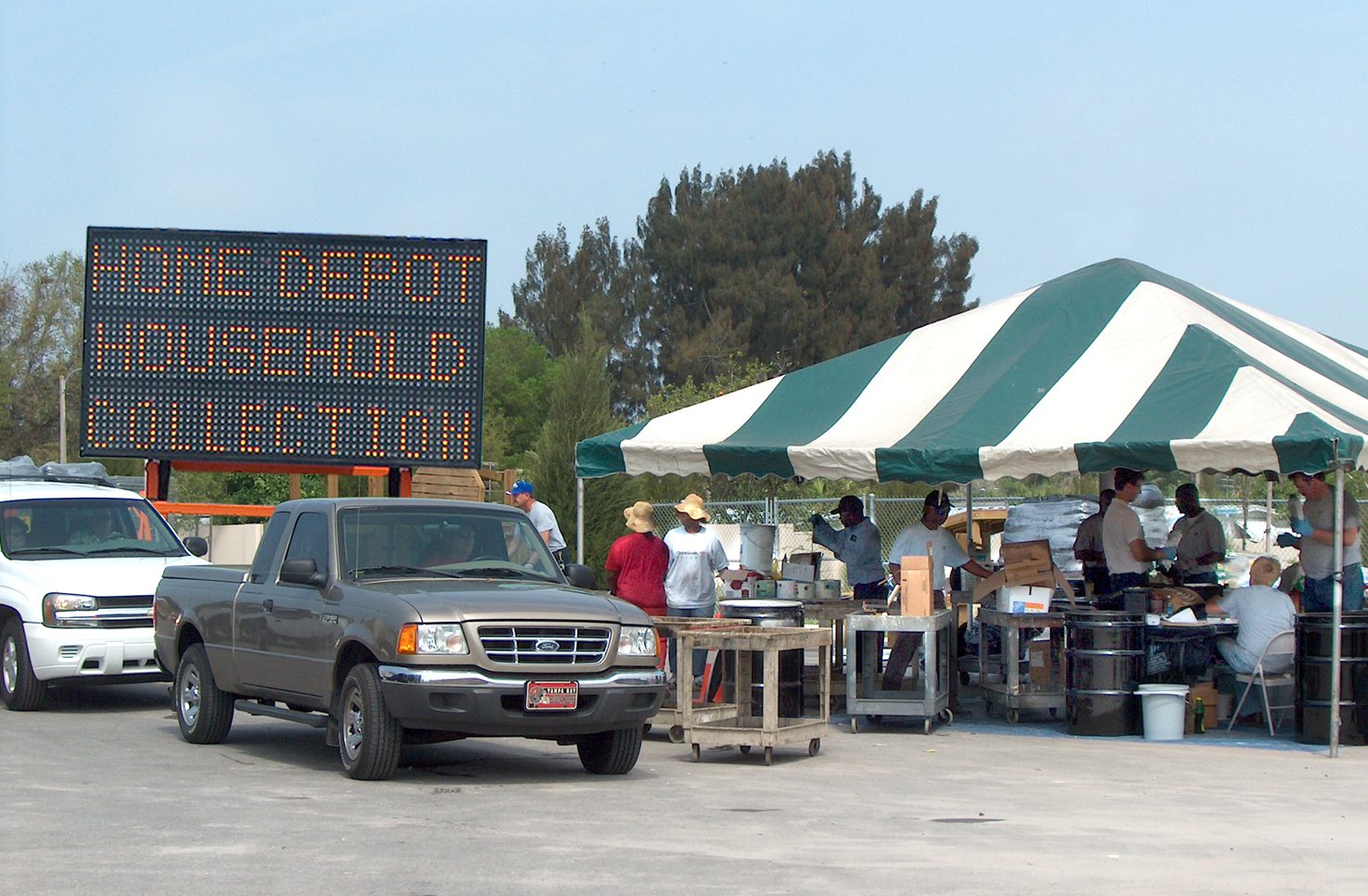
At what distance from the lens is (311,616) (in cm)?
1119

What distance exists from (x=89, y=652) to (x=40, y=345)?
2255 inches

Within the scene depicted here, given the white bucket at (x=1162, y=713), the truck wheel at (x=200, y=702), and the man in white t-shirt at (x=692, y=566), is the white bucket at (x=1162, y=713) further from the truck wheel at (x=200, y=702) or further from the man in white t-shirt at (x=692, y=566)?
the truck wheel at (x=200, y=702)

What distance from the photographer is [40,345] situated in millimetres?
67812

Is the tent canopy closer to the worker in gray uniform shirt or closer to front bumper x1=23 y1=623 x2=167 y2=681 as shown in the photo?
A: the worker in gray uniform shirt

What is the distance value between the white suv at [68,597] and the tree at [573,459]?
21.2 metres

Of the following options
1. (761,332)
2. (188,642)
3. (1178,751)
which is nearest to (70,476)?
(188,642)

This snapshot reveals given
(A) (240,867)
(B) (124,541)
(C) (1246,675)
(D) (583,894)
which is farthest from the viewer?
(B) (124,541)

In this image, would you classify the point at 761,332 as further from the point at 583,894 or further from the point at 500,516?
the point at 583,894

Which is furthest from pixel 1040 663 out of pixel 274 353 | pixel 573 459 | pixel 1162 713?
pixel 573 459

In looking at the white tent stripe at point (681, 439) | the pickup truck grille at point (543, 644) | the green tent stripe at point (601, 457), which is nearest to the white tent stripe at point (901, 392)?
the white tent stripe at point (681, 439)

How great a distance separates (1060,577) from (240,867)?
9.31 m

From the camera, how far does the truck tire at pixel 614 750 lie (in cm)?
1116

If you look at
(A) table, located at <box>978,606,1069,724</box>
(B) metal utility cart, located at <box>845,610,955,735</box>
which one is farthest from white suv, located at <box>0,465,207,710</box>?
(A) table, located at <box>978,606,1069,724</box>

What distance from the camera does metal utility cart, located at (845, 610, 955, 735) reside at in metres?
14.1
